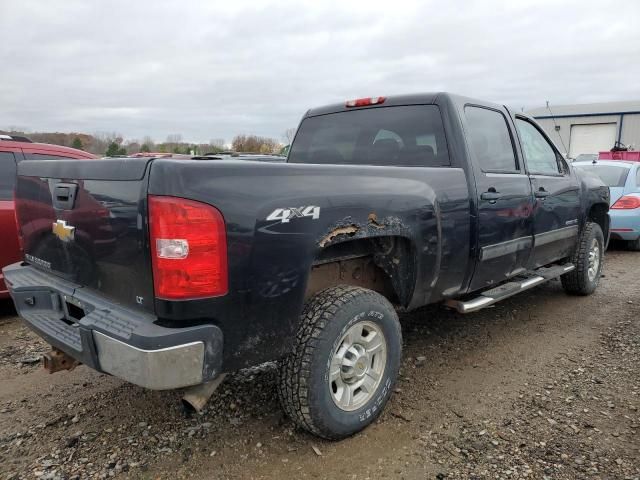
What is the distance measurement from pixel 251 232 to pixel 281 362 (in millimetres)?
772

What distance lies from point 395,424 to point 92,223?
6.60 feet

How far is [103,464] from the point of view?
8.34 ft

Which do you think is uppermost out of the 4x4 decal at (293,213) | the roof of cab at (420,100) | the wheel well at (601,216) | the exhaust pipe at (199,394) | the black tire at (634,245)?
the roof of cab at (420,100)

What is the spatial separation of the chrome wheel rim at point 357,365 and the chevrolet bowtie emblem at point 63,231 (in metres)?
1.48

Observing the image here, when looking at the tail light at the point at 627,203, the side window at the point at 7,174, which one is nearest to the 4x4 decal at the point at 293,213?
the side window at the point at 7,174

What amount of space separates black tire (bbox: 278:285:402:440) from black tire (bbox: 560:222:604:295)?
3.52 m

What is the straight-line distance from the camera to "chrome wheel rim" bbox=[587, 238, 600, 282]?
5.54 meters

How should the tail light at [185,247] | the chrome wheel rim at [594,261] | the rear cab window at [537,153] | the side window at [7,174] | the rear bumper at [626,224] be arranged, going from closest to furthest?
the tail light at [185,247] < the rear cab window at [537,153] < the side window at [7,174] < the chrome wheel rim at [594,261] < the rear bumper at [626,224]

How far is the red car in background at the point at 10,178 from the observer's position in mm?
4605

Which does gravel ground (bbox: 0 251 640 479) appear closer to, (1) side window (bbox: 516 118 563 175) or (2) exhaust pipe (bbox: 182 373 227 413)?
(2) exhaust pipe (bbox: 182 373 227 413)

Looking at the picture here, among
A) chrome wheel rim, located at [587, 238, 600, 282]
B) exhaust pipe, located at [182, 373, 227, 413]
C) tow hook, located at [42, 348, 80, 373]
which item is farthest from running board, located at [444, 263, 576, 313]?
tow hook, located at [42, 348, 80, 373]

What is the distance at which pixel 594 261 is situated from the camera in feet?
18.6

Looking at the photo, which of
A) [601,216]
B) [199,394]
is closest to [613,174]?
[601,216]

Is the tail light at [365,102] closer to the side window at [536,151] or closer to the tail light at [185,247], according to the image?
the side window at [536,151]
